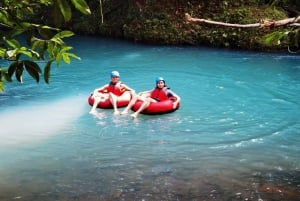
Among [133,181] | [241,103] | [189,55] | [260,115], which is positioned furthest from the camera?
[189,55]

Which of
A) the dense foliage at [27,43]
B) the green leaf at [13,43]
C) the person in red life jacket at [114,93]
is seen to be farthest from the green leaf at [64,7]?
the person in red life jacket at [114,93]

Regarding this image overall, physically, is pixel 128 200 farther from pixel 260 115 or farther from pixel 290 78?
pixel 290 78

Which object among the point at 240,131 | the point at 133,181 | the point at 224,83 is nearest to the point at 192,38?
the point at 224,83

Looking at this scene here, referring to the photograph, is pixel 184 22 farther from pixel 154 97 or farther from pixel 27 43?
pixel 27 43

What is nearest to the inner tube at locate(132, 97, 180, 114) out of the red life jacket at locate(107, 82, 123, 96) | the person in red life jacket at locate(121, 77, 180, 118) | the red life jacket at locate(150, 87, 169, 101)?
the person in red life jacket at locate(121, 77, 180, 118)

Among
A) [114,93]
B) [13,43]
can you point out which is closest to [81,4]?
[13,43]

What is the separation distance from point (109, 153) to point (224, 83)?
6.10 m

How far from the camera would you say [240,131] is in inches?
334

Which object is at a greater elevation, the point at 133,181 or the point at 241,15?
the point at 241,15

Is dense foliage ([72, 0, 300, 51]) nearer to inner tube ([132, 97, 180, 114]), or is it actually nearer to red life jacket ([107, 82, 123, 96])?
red life jacket ([107, 82, 123, 96])

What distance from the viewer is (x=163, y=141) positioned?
8047 mm

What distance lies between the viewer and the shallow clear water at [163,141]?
604 centimetres

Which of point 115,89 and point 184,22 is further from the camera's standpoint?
point 184,22

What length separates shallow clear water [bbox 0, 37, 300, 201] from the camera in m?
6.04
